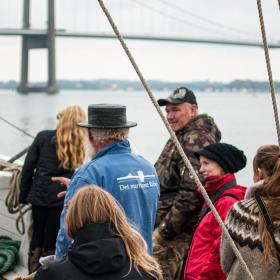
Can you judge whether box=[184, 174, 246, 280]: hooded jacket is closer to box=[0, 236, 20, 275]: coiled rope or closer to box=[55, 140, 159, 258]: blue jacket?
box=[55, 140, 159, 258]: blue jacket

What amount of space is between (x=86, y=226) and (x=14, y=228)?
2.95 meters

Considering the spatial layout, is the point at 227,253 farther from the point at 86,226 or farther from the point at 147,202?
the point at 86,226

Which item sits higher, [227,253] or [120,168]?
[120,168]

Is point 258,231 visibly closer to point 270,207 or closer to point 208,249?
point 270,207

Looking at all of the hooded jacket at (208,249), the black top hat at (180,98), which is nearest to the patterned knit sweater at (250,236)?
the hooded jacket at (208,249)

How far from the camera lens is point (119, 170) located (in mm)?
2545

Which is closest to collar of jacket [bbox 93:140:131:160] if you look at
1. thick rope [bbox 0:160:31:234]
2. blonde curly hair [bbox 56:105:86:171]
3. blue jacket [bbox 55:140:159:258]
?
blue jacket [bbox 55:140:159:258]

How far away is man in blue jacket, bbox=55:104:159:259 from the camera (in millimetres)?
2508

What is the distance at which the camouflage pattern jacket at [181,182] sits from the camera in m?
3.19

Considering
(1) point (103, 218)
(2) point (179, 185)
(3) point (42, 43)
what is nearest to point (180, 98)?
(2) point (179, 185)

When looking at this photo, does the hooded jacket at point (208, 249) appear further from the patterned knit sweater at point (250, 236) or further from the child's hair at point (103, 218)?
the child's hair at point (103, 218)

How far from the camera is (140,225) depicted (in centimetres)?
264

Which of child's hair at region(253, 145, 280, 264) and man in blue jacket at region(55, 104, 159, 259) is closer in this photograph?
child's hair at region(253, 145, 280, 264)

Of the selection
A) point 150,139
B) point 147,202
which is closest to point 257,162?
point 147,202
